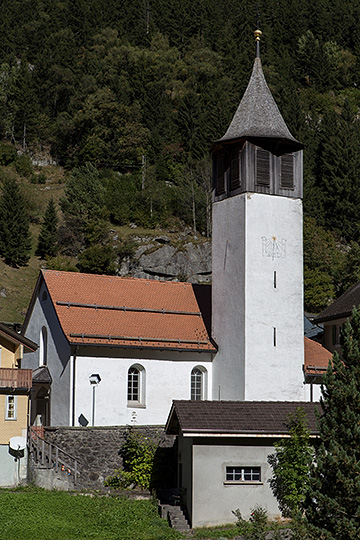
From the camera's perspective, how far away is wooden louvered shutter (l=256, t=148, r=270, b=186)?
34.9 meters

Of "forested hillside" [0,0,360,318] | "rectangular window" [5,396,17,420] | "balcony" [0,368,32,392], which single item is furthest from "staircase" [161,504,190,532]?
"forested hillside" [0,0,360,318]

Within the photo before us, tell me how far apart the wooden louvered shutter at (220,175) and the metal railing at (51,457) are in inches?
545

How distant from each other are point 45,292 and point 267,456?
47.3ft

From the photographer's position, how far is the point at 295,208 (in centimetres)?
3525

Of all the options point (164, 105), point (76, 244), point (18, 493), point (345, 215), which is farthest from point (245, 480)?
point (164, 105)

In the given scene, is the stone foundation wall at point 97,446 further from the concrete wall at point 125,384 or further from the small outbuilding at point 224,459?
the concrete wall at point 125,384

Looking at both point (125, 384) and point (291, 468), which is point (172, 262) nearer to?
point (125, 384)

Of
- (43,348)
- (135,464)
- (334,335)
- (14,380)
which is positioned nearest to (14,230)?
(43,348)

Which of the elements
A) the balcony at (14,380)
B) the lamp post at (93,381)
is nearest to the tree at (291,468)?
the balcony at (14,380)

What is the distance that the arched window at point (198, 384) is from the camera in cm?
3519

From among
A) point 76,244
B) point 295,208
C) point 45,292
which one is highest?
point 76,244

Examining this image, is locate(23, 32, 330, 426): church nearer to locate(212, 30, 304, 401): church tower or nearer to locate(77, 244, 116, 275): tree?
locate(212, 30, 304, 401): church tower

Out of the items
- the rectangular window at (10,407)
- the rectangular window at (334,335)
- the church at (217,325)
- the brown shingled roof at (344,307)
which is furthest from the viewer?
the rectangular window at (334,335)

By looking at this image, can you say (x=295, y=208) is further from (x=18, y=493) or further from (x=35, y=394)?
(x=18, y=493)
